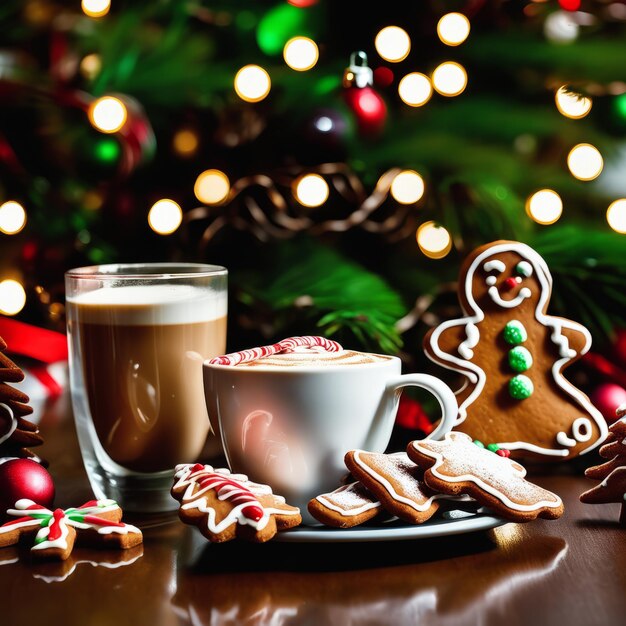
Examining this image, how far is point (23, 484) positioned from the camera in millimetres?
746

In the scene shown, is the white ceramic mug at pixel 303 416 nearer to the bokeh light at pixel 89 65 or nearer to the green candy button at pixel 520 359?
the green candy button at pixel 520 359

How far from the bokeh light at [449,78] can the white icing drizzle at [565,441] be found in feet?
1.77

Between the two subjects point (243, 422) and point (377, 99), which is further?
point (377, 99)

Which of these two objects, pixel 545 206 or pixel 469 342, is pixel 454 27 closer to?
pixel 545 206

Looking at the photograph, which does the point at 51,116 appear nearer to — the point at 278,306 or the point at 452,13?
the point at 278,306

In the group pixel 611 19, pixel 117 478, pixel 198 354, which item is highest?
pixel 611 19

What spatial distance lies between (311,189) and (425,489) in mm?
611

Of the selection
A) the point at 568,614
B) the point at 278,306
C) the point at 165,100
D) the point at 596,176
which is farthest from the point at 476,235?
the point at 568,614

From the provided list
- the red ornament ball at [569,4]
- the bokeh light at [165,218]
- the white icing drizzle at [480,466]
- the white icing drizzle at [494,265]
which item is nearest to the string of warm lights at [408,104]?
the bokeh light at [165,218]

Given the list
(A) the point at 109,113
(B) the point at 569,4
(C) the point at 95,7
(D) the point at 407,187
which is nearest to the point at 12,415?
(A) the point at 109,113

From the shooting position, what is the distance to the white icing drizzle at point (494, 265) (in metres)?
0.89

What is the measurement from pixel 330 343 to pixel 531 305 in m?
0.24

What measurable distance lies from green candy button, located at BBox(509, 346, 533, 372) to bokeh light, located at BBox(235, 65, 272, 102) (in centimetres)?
55

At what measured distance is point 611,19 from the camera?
1155mm
